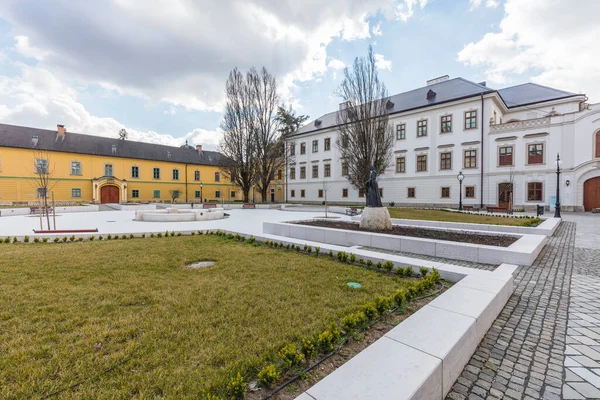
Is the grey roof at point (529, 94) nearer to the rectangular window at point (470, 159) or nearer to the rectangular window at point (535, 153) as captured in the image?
the rectangular window at point (535, 153)

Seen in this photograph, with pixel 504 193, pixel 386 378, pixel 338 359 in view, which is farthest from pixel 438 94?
pixel 386 378

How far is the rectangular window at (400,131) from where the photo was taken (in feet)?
96.4

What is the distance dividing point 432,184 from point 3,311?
2992cm

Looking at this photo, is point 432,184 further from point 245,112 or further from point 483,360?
point 483,360

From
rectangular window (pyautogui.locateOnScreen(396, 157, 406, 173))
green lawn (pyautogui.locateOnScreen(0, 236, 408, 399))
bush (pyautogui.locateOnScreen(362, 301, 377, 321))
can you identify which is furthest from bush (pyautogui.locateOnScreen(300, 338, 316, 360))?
rectangular window (pyautogui.locateOnScreen(396, 157, 406, 173))

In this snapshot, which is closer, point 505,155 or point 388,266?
point 388,266

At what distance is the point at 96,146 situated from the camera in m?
36.5

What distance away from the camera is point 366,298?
3771 millimetres

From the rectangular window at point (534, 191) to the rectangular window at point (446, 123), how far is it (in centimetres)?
854

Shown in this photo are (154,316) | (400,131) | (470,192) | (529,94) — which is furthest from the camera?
(400,131)

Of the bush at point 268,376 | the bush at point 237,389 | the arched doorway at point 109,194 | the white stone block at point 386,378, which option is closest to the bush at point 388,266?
the white stone block at point 386,378

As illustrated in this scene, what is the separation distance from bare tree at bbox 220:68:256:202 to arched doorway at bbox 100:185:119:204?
59.3ft

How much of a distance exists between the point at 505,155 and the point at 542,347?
27375 millimetres

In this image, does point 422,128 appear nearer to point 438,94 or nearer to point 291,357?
point 438,94
